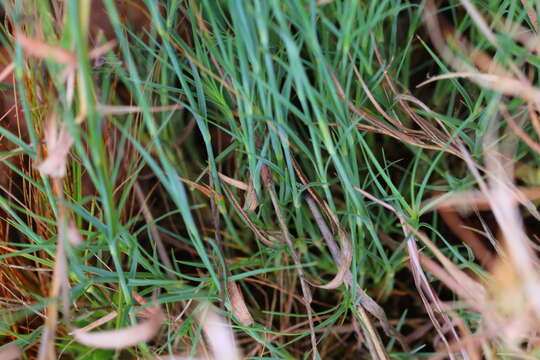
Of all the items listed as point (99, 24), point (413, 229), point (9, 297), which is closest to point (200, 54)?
point (99, 24)

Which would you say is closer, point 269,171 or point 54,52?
point 54,52

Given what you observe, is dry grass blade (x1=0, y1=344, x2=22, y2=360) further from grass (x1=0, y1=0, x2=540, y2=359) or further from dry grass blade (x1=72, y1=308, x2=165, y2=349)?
dry grass blade (x1=72, y1=308, x2=165, y2=349)

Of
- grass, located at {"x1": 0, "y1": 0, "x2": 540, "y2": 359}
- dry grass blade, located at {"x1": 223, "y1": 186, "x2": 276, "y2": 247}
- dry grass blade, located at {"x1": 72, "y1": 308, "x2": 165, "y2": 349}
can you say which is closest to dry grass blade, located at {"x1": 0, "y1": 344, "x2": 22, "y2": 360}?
grass, located at {"x1": 0, "y1": 0, "x2": 540, "y2": 359}

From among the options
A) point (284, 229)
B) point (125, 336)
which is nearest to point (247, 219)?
point (284, 229)

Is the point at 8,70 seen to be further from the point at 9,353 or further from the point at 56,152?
the point at 9,353

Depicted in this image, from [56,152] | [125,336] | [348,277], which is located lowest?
[348,277]

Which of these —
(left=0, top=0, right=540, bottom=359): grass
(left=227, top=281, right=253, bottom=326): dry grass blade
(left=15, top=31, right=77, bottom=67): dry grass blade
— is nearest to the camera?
(left=15, top=31, right=77, bottom=67): dry grass blade

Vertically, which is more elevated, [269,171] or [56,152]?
[56,152]

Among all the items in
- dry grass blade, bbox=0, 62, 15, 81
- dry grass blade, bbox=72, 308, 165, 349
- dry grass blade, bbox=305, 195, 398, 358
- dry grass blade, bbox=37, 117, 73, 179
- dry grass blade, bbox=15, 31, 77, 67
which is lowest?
dry grass blade, bbox=305, 195, 398, 358

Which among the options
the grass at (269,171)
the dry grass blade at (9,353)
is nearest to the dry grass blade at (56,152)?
the grass at (269,171)

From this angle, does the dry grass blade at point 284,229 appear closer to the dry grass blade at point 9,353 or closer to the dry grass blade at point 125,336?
the dry grass blade at point 125,336
